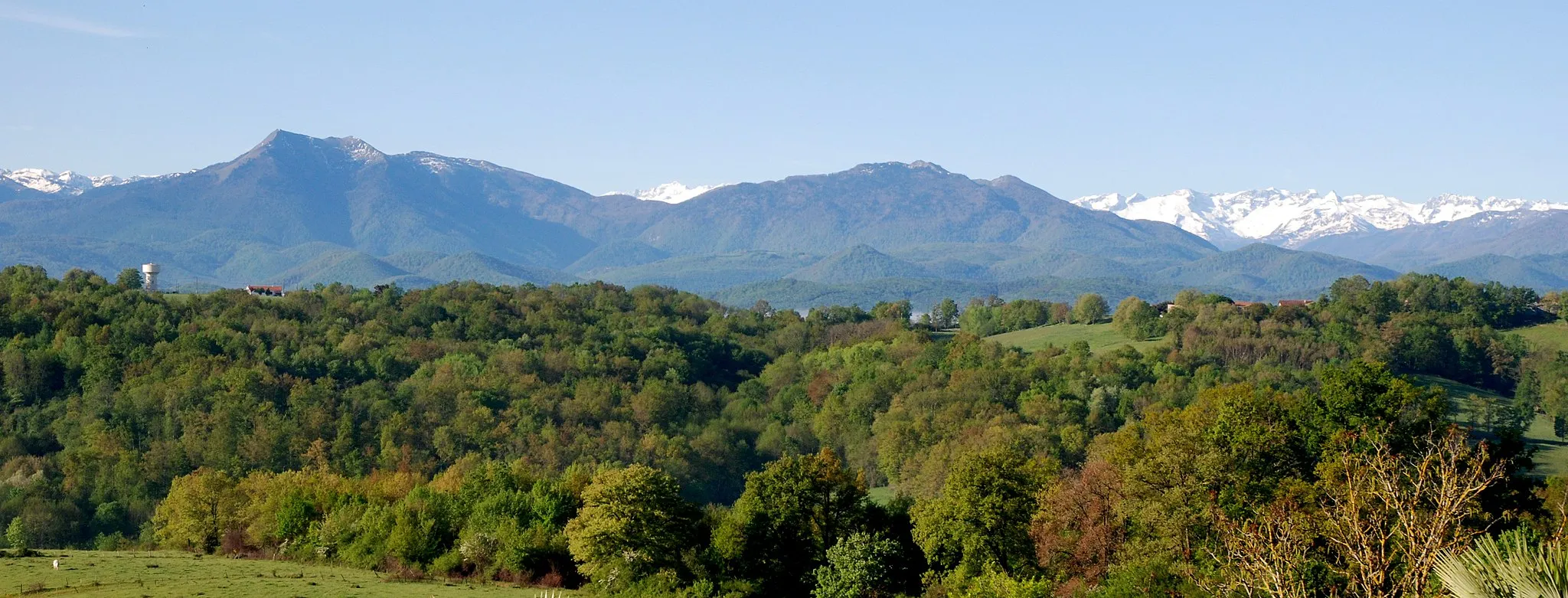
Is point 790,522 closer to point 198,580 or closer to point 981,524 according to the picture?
point 981,524

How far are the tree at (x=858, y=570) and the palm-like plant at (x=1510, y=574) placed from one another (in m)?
32.7

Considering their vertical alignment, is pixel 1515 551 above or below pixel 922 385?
above

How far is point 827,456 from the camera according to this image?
54.6 metres

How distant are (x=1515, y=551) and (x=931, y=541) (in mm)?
33986

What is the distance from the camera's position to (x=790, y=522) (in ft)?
170

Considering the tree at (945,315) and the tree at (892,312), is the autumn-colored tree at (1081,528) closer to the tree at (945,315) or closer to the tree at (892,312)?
the tree at (892,312)

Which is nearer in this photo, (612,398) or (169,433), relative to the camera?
(169,433)

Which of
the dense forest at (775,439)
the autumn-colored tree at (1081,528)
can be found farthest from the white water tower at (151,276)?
the autumn-colored tree at (1081,528)

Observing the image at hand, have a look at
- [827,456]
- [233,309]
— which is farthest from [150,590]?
[233,309]

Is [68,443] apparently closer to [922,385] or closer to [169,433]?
[169,433]

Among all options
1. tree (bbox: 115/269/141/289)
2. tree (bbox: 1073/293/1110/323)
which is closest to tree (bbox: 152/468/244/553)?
tree (bbox: 115/269/141/289)

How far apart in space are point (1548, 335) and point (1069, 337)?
45.2 metres

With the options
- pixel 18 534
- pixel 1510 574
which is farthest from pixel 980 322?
pixel 1510 574

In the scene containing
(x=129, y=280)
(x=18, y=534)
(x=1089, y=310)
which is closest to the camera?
(x=18, y=534)
